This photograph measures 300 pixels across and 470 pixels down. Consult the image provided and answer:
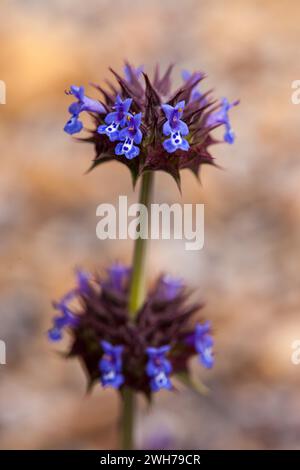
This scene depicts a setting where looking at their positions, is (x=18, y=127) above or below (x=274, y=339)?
above

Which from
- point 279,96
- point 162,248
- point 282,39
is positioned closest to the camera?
point 162,248

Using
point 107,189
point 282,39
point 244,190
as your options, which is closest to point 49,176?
point 107,189

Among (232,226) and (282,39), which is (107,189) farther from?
(282,39)

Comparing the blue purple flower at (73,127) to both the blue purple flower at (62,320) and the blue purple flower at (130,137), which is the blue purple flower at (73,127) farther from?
the blue purple flower at (62,320)
